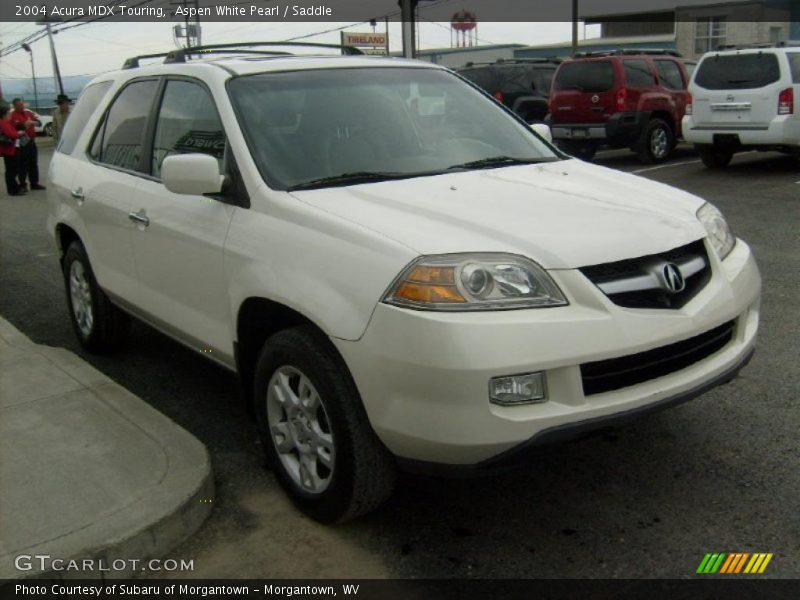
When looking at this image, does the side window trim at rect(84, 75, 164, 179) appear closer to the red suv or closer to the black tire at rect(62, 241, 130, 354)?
the black tire at rect(62, 241, 130, 354)

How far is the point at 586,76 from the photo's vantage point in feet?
49.1

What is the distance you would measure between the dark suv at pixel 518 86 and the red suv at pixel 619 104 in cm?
251

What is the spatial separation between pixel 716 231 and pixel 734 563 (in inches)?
52.6

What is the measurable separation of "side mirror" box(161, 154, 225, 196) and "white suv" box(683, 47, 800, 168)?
35.5 feet

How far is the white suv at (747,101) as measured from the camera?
12227 mm

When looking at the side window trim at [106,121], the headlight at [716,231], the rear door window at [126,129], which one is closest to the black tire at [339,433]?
the headlight at [716,231]

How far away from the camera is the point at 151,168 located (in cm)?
439

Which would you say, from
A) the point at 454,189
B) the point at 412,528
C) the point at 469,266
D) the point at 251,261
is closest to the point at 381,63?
the point at 454,189

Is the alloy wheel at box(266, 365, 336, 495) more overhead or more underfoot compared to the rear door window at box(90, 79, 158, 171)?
more underfoot

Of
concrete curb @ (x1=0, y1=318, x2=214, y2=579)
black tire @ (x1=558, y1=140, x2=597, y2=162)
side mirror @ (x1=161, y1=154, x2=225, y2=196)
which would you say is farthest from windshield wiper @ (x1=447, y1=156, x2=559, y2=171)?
black tire @ (x1=558, y1=140, x2=597, y2=162)

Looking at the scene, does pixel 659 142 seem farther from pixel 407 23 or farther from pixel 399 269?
pixel 399 269

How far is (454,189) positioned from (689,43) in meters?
43.6

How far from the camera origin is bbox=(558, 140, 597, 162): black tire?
15.5 metres

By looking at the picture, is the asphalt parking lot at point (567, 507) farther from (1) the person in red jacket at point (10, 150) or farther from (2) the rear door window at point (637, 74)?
(1) the person in red jacket at point (10, 150)
